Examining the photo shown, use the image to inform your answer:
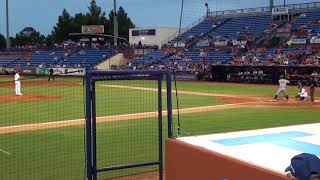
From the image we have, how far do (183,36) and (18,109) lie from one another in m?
37.2

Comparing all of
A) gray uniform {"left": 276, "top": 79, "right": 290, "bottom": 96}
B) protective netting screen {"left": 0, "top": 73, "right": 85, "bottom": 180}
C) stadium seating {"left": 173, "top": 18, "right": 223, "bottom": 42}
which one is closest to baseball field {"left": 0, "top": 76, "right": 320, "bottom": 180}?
protective netting screen {"left": 0, "top": 73, "right": 85, "bottom": 180}

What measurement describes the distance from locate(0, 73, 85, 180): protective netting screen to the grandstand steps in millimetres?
32767

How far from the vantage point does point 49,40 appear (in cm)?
10875

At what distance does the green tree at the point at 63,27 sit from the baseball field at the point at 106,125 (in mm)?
75958

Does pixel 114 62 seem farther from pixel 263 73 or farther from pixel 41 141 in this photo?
pixel 41 141

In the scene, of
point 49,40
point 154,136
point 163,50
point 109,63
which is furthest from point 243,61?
point 49,40

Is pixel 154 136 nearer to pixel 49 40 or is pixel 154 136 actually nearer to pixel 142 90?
pixel 142 90

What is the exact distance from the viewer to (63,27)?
339 feet

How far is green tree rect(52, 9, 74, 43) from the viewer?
102 m

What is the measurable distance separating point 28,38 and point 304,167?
116m

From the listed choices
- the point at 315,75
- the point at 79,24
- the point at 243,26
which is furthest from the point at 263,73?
the point at 79,24

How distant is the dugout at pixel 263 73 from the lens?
35103 millimetres

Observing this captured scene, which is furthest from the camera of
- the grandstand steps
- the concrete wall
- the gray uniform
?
the grandstand steps

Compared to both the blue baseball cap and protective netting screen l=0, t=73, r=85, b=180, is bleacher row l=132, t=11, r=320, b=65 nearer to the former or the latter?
protective netting screen l=0, t=73, r=85, b=180
